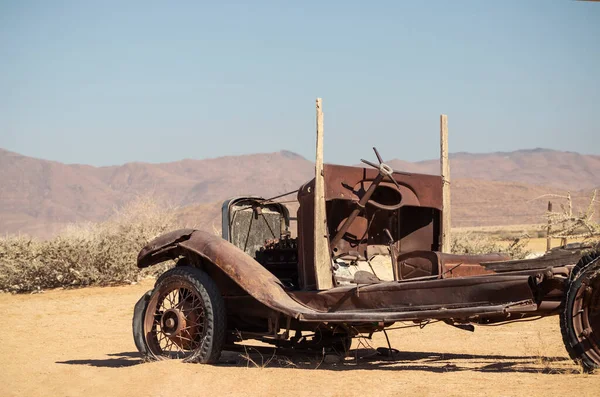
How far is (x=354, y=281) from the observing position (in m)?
8.21

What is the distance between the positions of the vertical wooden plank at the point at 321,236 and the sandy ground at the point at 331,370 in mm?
882

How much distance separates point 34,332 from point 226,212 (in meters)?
5.01

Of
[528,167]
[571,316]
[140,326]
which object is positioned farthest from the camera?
[528,167]

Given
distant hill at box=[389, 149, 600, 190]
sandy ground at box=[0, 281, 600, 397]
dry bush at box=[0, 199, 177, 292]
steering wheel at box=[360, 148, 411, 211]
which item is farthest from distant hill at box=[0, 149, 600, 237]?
steering wheel at box=[360, 148, 411, 211]

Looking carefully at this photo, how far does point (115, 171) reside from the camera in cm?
11162

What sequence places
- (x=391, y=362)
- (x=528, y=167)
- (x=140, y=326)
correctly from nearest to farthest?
(x=391, y=362) → (x=140, y=326) → (x=528, y=167)

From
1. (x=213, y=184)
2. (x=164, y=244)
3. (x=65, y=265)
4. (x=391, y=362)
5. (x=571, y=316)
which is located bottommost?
(x=391, y=362)

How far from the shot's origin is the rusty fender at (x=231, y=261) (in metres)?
7.94

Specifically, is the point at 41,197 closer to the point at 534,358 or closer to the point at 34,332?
the point at 34,332

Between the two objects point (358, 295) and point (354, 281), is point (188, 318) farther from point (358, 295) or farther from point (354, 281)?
point (358, 295)

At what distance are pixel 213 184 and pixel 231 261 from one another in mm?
97768

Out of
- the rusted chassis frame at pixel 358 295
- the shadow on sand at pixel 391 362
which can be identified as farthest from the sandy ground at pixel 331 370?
the rusted chassis frame at pixel 358 295

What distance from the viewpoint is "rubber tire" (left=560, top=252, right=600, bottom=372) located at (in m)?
6.65

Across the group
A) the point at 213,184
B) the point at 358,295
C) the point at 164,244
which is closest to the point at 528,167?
the point at 213,184
